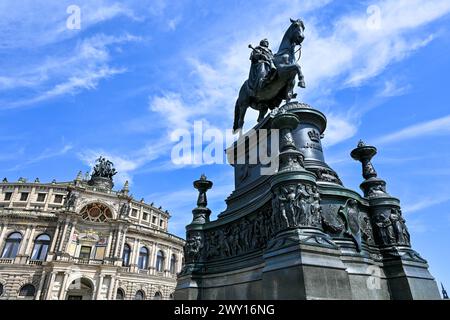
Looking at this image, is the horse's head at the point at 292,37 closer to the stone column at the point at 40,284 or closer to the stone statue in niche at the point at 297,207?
the stone statue in niche at the point at 297,207

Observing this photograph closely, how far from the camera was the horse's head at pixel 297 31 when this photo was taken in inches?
311

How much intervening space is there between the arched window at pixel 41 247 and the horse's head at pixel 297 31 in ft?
150

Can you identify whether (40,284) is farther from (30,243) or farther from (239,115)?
(239,115)

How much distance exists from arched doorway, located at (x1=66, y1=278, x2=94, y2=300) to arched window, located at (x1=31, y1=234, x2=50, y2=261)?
6287mm

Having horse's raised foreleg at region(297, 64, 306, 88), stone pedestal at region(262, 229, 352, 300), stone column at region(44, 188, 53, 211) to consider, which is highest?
stone column at region(44, 188, 53, 211)

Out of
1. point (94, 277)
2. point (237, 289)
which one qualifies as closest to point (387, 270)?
point (237, 289)

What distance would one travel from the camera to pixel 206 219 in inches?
330

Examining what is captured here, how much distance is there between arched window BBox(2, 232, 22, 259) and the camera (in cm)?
4062

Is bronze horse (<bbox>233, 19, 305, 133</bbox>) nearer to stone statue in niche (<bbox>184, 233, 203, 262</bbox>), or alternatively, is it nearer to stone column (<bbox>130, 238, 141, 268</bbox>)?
stone statue in niche (<bbox>184, 233, 203, 262</bbox>)

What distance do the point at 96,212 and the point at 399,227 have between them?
47.1 meters

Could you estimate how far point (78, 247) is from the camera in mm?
41125

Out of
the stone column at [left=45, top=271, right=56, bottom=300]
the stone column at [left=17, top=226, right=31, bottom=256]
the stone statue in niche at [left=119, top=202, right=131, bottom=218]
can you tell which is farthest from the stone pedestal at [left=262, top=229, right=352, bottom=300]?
the stone column at [left=17, top=226, right=31, bottom=256]

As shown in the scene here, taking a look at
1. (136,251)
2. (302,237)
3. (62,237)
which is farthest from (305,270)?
(136,251)
